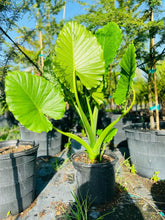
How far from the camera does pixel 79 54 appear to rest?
1.30 m

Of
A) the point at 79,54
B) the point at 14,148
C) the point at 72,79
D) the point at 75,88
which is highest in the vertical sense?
the point at 79,54

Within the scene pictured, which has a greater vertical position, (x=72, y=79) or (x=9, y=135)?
(x=72, y=79)

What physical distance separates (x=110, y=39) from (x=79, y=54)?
0.43 metres

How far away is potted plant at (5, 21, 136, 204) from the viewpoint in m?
1.00

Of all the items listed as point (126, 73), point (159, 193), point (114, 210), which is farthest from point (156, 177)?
point (126, 73)

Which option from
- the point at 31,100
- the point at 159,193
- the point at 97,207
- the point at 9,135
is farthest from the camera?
the point at 9,135

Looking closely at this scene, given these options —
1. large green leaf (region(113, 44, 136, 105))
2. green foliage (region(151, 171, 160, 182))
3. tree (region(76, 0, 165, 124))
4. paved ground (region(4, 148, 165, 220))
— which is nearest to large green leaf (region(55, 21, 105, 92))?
large green leaf (region(113, 44, 136, 105))

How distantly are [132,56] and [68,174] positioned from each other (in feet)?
→ 4.84

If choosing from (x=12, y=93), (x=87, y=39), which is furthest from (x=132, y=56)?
(x=12, y=93)

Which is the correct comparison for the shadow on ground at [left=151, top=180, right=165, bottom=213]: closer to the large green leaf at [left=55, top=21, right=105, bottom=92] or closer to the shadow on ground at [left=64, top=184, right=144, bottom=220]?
the shadow on ground at [left=64, top=184, right=144, bottom=220]

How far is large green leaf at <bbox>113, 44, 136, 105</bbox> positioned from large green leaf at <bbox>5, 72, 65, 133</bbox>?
649 mm

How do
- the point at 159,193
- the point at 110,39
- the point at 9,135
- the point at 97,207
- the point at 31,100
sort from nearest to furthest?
the point at 31,100 < the point at 97,207 < the point at 159,193 < the point at 110,39 < the point at 9,135

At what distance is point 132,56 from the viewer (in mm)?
1228

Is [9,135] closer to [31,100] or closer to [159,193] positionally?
[31,100]
